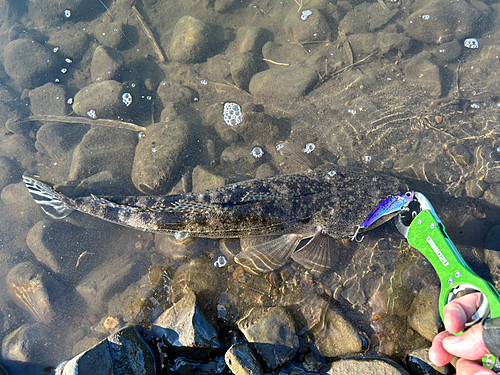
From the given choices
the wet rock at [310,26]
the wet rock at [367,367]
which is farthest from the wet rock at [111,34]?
the wet rock at [367,367]

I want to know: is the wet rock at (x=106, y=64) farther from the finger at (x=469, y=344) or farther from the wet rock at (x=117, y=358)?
the finger at (x=469, y=344)

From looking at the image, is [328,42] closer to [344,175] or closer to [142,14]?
[344,175]

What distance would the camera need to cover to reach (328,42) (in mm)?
7156

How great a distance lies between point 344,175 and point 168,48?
6086mm

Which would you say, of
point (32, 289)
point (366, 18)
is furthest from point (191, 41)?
point (32, 289)

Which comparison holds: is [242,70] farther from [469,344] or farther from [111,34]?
[469,344]

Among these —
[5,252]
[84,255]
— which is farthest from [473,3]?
[5,252]

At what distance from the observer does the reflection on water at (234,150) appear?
431 cm

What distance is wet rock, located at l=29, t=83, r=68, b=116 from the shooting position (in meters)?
7.18

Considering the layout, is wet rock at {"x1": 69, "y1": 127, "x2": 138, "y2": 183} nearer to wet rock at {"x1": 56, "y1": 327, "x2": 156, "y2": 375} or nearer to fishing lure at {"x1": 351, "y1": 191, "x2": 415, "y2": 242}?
wet rock at {"x1": 56, "y1": 327, "x2": 156, "y2": 375}

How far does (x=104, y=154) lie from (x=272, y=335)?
494cm

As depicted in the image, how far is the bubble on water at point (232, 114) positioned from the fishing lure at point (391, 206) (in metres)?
3.24

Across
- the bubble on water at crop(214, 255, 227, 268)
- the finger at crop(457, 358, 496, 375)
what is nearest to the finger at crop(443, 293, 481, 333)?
the finger at crop(457, 358, 496, 375)

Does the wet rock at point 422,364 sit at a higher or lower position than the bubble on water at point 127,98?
lower
